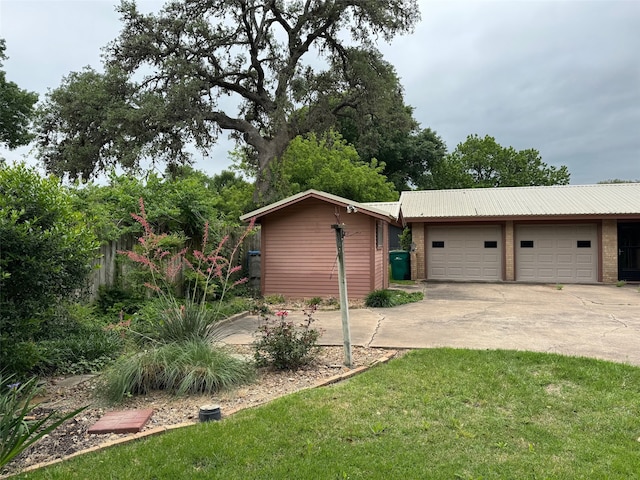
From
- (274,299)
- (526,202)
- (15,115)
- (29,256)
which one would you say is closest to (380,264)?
(274,299)

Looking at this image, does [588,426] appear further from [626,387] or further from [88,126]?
[88,126]

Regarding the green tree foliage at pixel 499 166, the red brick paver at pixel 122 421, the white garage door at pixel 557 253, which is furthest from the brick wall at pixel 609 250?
the green tree foliage at pixel 499 166

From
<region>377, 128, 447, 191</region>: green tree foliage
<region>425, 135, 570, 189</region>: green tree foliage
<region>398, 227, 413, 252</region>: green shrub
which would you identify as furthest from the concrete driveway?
<region>425, 135, 570, 189</region>: green tree foliage

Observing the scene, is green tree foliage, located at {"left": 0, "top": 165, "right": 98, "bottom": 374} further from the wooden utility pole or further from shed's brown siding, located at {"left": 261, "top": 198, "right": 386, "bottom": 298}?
shed's brown siding, located at {"left": 261, "top": 198, "right": 386, "bottom": 298}

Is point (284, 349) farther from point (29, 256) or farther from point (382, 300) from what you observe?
point (382, 300)

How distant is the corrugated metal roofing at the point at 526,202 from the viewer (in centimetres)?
1543

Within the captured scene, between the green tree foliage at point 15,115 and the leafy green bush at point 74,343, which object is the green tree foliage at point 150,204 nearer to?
the leafy green bush at point 74,343

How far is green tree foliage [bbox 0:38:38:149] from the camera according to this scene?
2041 centimetres

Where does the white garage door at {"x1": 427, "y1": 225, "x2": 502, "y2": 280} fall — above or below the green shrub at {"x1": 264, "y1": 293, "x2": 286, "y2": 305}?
above

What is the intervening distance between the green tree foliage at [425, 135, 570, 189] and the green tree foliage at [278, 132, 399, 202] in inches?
570

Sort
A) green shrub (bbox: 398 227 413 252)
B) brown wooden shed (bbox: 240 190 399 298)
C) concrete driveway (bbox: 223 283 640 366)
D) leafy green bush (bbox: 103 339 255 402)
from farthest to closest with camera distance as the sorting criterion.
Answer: green shrub (bbox: 398 227 413 252) < brown wooden shed (bbox: 240 190 399 298) < concrete driveway (bbox: 223 283 640 366) < leafy green bush (bbox: 103 339 255 402)

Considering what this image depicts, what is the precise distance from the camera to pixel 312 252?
37.2ft

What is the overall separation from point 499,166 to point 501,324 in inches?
1327

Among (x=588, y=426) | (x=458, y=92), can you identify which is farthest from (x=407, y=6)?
(x=588, y=426)
